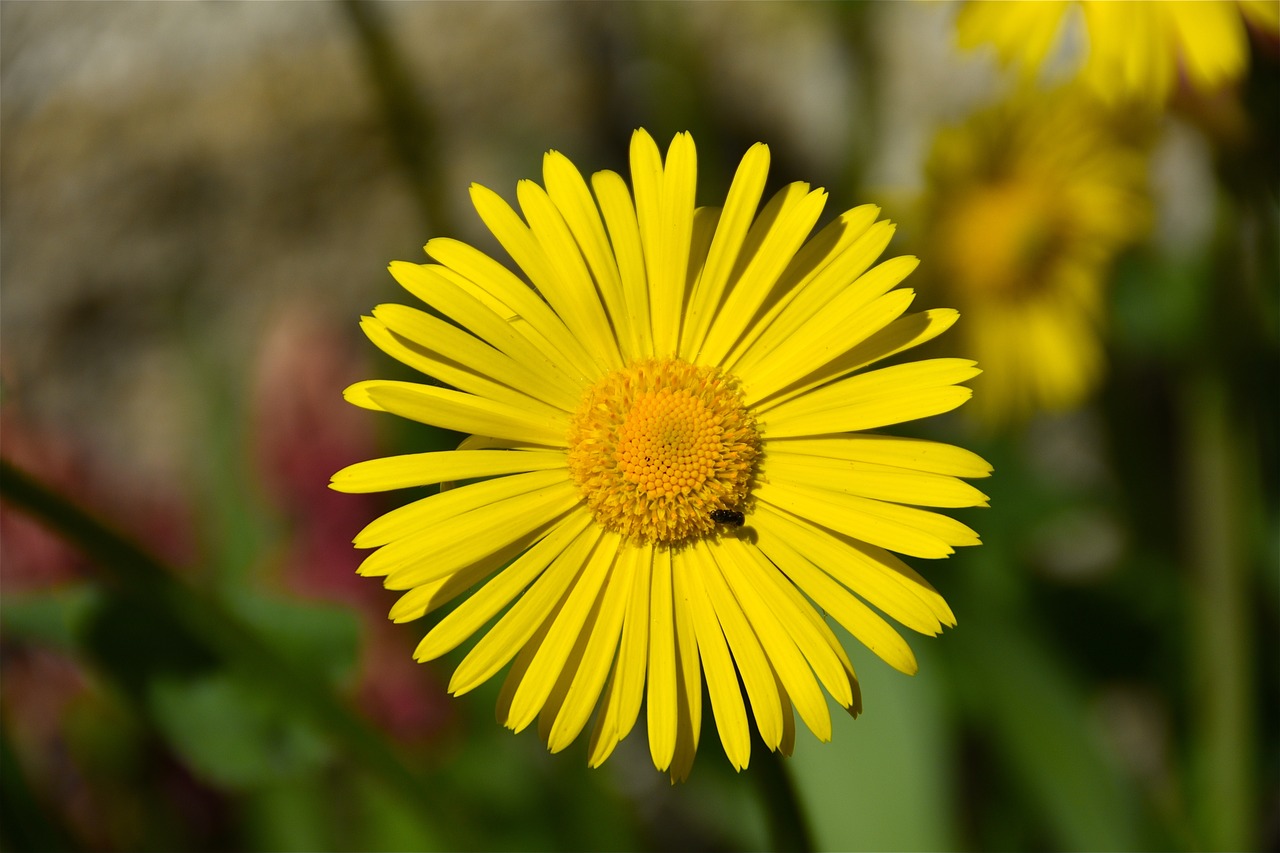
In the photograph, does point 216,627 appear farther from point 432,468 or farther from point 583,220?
point 583,220

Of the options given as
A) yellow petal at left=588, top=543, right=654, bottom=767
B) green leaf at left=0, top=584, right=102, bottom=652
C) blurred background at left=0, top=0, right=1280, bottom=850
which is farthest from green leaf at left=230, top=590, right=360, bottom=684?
yellow petal at left=588, top=543, right=654, bottom=767

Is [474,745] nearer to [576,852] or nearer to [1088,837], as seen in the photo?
[576,852]

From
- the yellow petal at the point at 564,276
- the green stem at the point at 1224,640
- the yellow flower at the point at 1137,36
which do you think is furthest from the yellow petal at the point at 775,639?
the green stem at the point at 1224,640

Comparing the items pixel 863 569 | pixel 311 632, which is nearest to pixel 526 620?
pixel 863 569

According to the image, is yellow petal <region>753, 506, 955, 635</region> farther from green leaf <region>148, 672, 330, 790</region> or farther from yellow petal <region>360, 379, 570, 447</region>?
green leaf <region>148, 672, 330, 790</region>

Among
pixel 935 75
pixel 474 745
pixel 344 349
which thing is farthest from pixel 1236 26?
pixel 344 349
